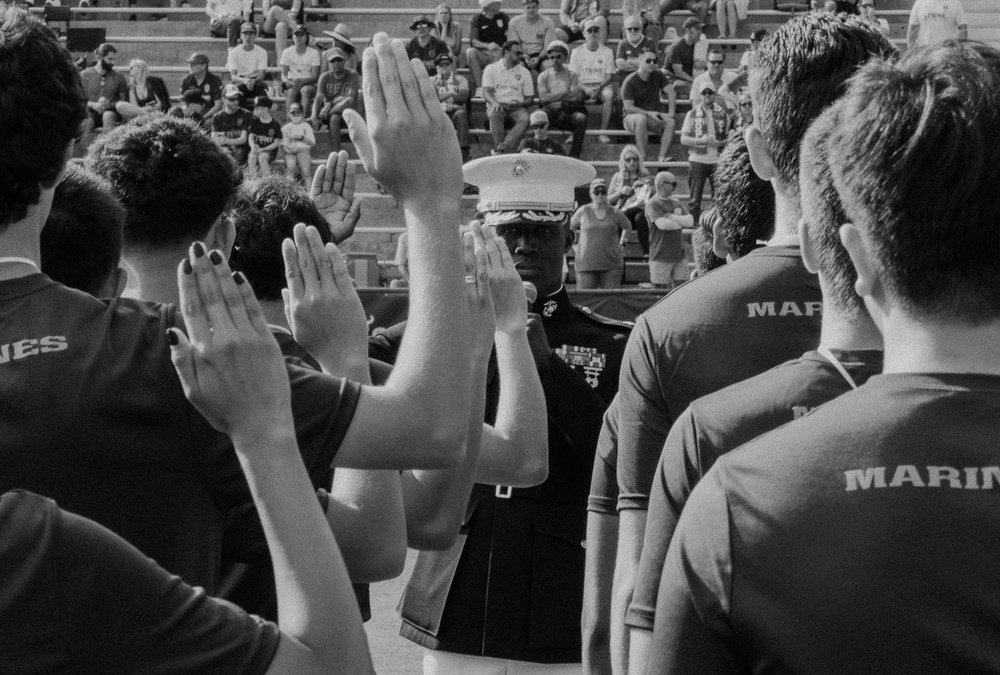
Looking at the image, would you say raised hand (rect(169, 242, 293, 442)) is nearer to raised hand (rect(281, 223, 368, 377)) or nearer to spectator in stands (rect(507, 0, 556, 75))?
raised hand (rect(281, 223, 368, 377))

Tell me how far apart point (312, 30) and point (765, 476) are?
20.2m

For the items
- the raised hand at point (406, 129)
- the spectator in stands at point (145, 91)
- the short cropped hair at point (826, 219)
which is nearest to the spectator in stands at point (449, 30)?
the spectator in stands at point (145, 91)

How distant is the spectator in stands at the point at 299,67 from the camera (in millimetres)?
18703

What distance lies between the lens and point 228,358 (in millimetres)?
1424

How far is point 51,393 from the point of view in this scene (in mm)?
1672

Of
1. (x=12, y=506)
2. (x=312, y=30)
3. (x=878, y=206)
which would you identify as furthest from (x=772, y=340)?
(x=312, y=30)

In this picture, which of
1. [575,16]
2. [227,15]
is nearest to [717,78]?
[575,16]

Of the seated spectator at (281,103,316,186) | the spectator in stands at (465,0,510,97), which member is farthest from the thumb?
the spectator in stands at (465,0,510,97)

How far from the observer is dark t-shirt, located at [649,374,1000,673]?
1363 mm

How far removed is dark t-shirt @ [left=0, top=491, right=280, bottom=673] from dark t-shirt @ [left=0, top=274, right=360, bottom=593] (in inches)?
13.5

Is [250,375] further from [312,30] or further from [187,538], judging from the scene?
[312,30]

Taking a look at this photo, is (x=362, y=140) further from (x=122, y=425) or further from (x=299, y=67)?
(x=299, y=67)

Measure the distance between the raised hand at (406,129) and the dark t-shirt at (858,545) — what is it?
0.61 m

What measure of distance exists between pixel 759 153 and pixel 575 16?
718 inches
